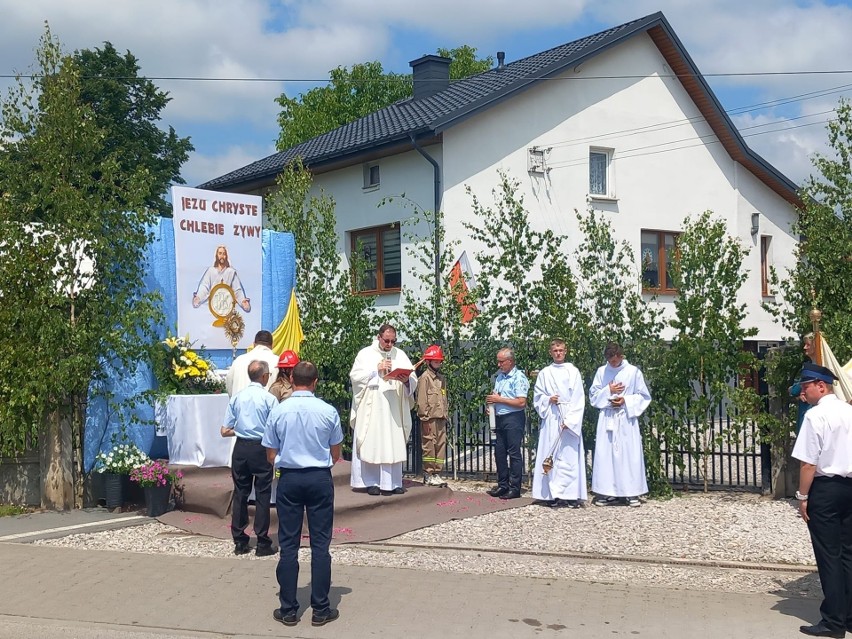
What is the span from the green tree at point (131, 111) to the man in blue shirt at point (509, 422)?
2440 cm

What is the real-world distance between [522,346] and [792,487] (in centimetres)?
377

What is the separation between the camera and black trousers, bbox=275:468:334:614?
22.0 ft

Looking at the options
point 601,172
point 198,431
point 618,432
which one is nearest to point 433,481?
point 618,432

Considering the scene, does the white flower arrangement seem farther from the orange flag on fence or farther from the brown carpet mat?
the orange flag on fence

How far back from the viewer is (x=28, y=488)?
11.5m

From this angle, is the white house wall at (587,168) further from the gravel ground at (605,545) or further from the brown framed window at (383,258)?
the gravel ground at (605,545)

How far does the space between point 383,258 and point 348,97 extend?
26106 millimetres

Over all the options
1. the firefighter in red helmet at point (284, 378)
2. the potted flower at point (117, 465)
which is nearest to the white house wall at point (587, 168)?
the firefighter in red helmet at point (284, 378)

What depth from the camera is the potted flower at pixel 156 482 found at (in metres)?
10.8

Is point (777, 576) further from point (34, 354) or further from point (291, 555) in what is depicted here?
point (34, 354)

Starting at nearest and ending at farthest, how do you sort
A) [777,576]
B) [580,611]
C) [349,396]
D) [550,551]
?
[580,611] → [777,576] → [550,551] → [349,396]

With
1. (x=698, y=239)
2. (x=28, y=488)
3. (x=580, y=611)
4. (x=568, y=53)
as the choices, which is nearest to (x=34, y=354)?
(x=28, y=488)

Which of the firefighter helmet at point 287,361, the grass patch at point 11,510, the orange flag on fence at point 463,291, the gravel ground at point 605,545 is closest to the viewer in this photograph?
the gravel ground at point 605,545

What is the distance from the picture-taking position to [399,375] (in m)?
11.4
